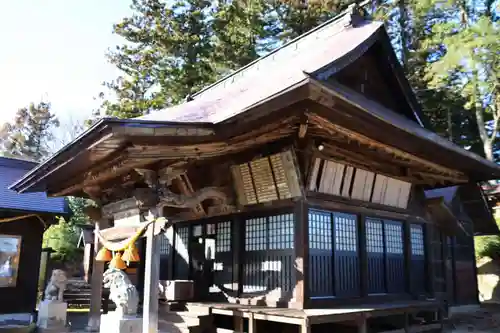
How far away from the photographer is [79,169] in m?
8.52

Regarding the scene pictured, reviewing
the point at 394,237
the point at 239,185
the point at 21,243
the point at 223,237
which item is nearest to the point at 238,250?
the point at 223,237

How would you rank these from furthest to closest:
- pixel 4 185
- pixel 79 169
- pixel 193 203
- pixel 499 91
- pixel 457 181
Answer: pixel 499 91 → pixel 4 185 → pixel 457 181 → pixel 79 169 → pixel 193 203

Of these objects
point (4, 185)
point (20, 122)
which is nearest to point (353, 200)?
point (4, 185)

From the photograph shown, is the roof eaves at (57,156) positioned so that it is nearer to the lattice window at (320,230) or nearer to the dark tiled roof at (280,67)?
the dark tiled roof at (280,67)

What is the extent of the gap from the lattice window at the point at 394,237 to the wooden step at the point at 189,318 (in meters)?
4.41

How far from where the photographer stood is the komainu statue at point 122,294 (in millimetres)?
6965

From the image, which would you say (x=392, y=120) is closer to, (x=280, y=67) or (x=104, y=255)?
(x=280, y=67)

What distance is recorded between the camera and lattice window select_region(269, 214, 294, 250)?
788 cm

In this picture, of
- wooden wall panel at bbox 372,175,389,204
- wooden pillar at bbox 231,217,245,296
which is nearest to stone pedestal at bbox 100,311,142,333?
wooden pillar at bbox 231,217,245,296

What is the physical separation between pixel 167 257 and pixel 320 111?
20.9 ft

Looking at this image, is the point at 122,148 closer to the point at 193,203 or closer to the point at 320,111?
the point at 193,203

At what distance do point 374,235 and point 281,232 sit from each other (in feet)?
8.45

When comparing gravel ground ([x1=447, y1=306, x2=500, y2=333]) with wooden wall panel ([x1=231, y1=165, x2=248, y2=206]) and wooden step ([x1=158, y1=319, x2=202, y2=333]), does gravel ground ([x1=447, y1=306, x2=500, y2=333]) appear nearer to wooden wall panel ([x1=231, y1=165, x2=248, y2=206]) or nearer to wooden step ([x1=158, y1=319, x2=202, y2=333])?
wooden wall panel ([x1=231, y1=165, x2=248, y2=206])

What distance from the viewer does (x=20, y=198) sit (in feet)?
41.2
